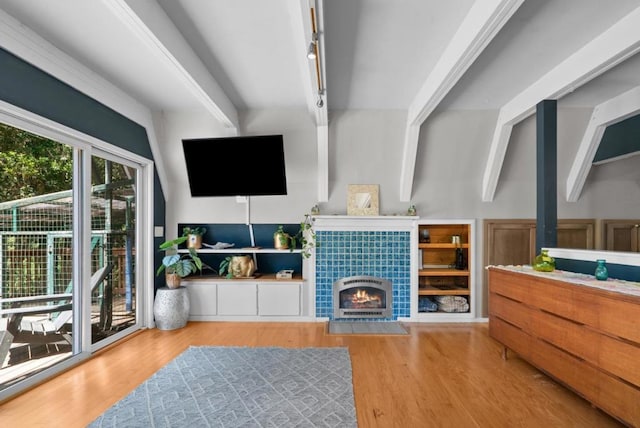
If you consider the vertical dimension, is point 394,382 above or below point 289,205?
below

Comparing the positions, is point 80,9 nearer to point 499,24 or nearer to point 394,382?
point 499,24

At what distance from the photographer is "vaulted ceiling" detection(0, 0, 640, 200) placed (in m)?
2.33

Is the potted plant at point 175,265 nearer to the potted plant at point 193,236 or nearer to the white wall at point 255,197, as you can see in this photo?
the potted plant at point 193,236

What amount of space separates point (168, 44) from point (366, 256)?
339cm

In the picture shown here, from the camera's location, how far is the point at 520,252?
4.73 meters

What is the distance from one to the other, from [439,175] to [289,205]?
216 centimetres

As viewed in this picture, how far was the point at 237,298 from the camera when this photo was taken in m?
4.59

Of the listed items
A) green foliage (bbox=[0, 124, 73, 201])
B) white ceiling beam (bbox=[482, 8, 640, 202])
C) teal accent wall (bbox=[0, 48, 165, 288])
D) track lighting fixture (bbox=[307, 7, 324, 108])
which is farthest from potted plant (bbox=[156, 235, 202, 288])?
white ceiling beam (bbox=[482, 8, 640, 202])

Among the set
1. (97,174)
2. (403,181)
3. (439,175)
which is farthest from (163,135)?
(439,175)

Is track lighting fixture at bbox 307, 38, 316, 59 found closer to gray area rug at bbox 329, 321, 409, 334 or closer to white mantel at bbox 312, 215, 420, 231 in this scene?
white mantel at bbox 312, 215, 420, 231

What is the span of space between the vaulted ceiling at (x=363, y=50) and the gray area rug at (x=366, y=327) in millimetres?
2615

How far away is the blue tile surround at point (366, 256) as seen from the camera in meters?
4.68

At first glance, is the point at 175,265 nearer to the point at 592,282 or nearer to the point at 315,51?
the point at 315,51

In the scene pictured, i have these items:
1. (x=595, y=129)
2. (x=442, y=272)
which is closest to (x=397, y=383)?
(x=442, y=272)
